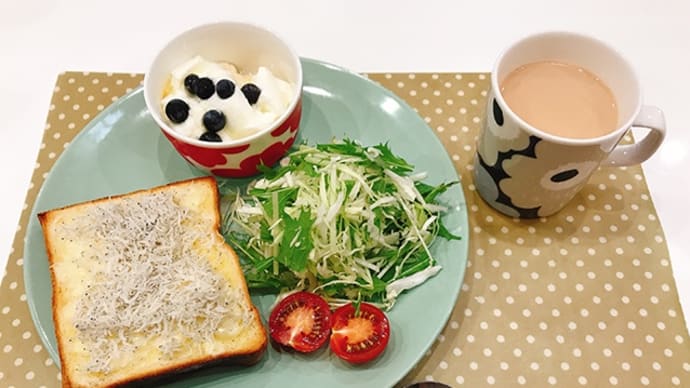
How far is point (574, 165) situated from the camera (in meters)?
1.70

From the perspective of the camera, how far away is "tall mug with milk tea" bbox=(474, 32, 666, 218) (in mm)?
1661

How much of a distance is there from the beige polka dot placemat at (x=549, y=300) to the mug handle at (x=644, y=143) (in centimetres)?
28

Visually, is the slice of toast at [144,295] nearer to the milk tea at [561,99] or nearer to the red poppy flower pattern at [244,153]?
the red poppy flower pattern at [244,153]

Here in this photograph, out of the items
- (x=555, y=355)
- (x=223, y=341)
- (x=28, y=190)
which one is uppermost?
(x=28, y=190)

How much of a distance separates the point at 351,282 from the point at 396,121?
0.60 m

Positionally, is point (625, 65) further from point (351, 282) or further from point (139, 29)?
point (139, 29)

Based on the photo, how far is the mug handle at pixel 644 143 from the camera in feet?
5.46

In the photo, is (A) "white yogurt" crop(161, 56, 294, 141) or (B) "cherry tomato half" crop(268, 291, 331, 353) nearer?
(B) "cherry tomato half" crop(268, 291, 331, 353)

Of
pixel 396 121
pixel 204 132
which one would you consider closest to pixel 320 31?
pixel 396 121

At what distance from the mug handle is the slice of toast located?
1.17m

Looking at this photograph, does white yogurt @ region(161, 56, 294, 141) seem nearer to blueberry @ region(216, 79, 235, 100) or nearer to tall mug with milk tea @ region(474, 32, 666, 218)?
blueberry @ region(216, 79, 235, 100)

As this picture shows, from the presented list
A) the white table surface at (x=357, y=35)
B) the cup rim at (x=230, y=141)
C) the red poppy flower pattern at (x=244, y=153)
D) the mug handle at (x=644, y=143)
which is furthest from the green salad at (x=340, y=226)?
the white table surface at (x=357, y=35)

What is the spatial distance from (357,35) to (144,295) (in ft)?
4.71

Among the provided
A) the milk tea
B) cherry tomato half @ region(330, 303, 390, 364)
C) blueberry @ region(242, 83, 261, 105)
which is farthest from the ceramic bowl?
the milk tea
